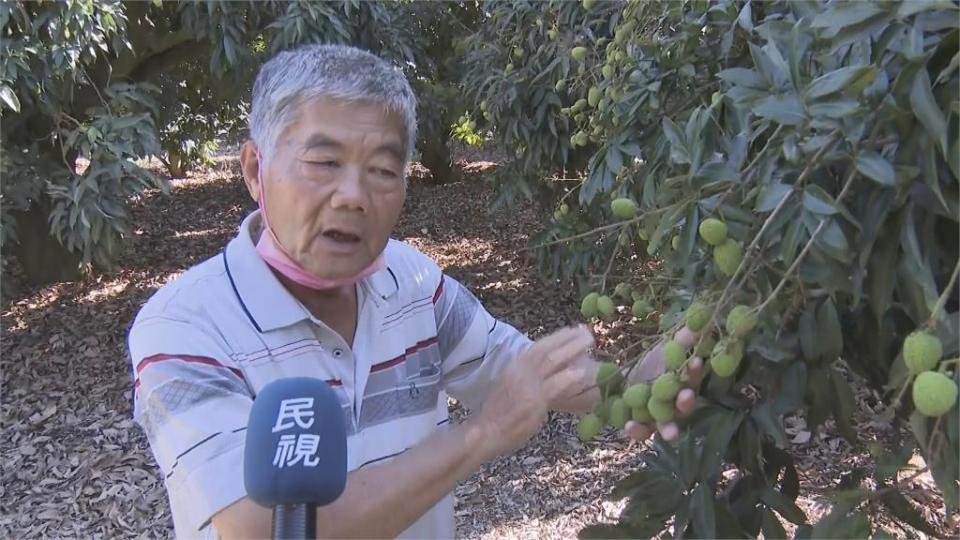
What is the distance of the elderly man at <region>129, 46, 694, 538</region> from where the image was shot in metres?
1.09

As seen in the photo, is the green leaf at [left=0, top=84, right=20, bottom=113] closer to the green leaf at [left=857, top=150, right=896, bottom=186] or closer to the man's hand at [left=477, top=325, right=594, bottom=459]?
the man's hand at [left=477, top=325, right=594, bottom=459]

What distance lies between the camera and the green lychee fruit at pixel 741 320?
840 mm

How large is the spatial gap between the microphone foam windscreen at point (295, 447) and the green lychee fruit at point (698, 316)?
0.40 meters

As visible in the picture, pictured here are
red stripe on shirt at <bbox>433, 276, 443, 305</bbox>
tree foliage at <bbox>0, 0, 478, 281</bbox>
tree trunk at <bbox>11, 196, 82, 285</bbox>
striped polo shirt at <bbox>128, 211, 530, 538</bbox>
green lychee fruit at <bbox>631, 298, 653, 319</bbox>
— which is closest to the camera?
striped polo shirt at <bbox>128, 211, 530, 538</bbox>

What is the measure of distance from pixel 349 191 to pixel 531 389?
431mm

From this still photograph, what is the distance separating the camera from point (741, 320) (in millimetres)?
841

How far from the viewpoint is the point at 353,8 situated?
4.51m

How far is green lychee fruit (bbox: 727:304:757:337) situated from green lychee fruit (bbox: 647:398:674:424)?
118mm

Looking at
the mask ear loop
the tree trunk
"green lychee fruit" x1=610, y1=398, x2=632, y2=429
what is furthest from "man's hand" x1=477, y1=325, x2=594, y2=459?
the tree trunk

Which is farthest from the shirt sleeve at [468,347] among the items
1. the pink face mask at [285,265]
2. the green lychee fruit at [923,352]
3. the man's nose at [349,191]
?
the green lychee fruit at [923,352]

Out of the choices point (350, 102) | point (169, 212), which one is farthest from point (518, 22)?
point (169, 212)

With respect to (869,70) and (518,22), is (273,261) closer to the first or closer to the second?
(869,70)

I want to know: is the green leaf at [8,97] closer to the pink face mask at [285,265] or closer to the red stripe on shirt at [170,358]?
the pink face mask at [285,265]

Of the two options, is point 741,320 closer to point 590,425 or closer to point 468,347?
point 590,425
